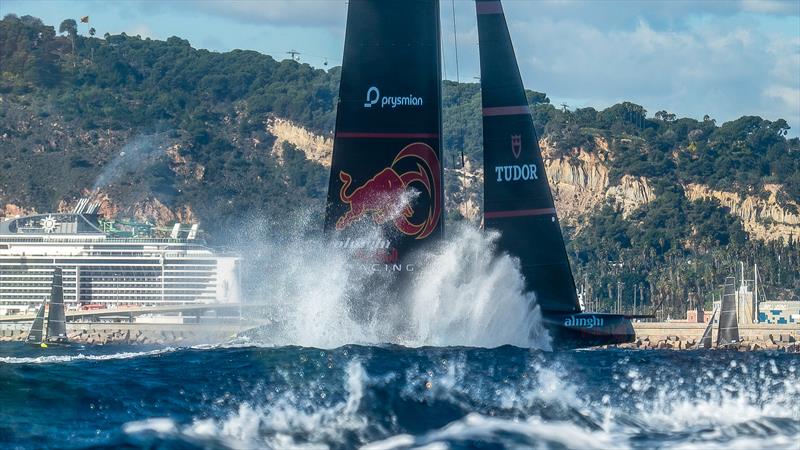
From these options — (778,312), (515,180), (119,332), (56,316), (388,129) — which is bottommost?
(119,332)

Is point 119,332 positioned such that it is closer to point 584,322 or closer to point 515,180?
point 515,180

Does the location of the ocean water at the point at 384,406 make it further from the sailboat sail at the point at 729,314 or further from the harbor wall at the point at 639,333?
the harbor wall at the point at 639,333

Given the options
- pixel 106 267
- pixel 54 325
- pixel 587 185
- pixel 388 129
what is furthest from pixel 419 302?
pixel 587 185

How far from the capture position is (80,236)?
116312mm

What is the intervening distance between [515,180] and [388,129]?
2724 mm

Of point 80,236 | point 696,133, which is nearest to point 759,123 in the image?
point 696,133

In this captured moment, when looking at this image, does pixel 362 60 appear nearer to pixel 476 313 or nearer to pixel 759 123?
pixel 476 313

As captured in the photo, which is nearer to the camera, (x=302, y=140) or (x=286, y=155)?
(x=286, y=155)

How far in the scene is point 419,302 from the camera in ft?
97.0

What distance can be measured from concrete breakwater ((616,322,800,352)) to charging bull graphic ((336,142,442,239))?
61416 mm

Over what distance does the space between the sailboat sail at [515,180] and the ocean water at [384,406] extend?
22.2 ft

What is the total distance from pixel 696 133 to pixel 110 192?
71889 mm

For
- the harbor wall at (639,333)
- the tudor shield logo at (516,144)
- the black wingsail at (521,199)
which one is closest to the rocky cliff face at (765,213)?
the harbor wall at (639,333)

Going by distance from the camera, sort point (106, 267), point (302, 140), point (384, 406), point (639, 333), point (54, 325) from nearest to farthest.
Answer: point (384, 406) → point (54, 325) → point (639, 333) → point (106, 267) → point (302, 140)
